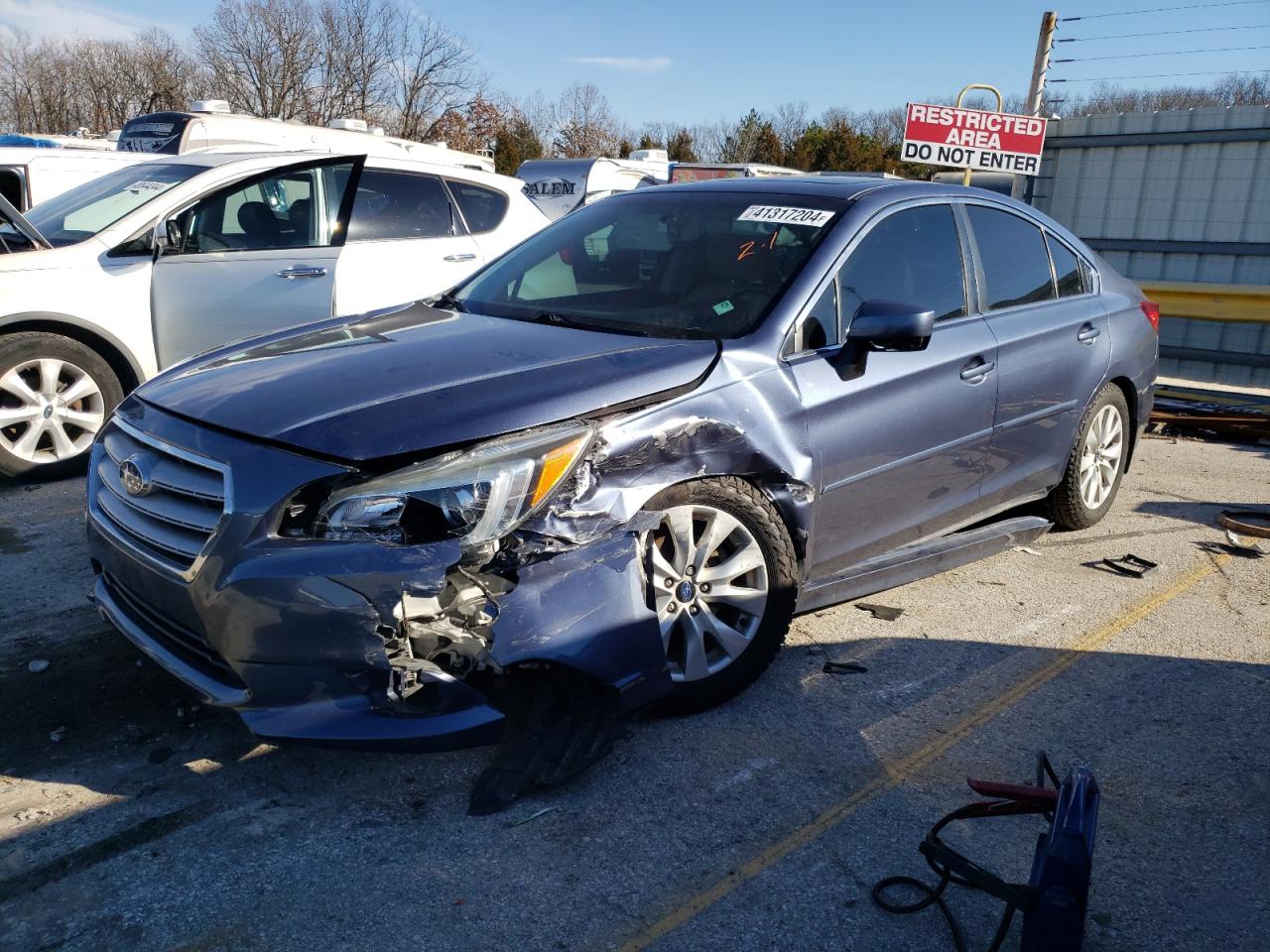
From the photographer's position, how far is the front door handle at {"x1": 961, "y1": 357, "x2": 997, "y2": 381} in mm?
4148

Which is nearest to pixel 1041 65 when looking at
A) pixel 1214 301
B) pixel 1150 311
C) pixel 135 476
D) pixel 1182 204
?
pixel 1182 204

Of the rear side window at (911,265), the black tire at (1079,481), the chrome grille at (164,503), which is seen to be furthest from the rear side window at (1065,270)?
the chrome grille at (164,503)

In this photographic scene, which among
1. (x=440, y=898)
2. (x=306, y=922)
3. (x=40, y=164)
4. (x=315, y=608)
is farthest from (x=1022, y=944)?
(x=40, y=164)

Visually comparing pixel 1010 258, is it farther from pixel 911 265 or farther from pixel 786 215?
pixel 786 215

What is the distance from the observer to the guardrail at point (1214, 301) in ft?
33.9

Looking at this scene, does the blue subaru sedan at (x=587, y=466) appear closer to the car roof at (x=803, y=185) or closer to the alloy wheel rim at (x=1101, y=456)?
the car roof at (x=803, y=185)

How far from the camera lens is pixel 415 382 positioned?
3023mm

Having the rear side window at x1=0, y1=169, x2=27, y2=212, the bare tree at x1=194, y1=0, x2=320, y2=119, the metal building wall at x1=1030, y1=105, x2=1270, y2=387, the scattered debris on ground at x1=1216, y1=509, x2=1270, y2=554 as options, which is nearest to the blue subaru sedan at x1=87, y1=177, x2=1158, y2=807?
the scattered debris on ground at x1=1216, y1=509, x2=1270, y2=554

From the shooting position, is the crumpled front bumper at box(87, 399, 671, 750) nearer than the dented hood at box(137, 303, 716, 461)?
Yes

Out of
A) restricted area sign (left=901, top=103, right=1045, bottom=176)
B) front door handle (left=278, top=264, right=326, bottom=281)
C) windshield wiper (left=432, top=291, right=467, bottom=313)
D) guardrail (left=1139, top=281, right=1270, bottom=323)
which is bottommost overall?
guardrail (left=1139, top=281, right=1270, bottom=323)

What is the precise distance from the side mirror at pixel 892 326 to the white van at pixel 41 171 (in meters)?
7.30

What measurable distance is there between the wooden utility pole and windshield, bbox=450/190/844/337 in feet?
36.8

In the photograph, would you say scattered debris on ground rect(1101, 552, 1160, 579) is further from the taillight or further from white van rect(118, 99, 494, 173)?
white van rect(118, 99, 494, 173)

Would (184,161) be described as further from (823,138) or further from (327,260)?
(823,138)
